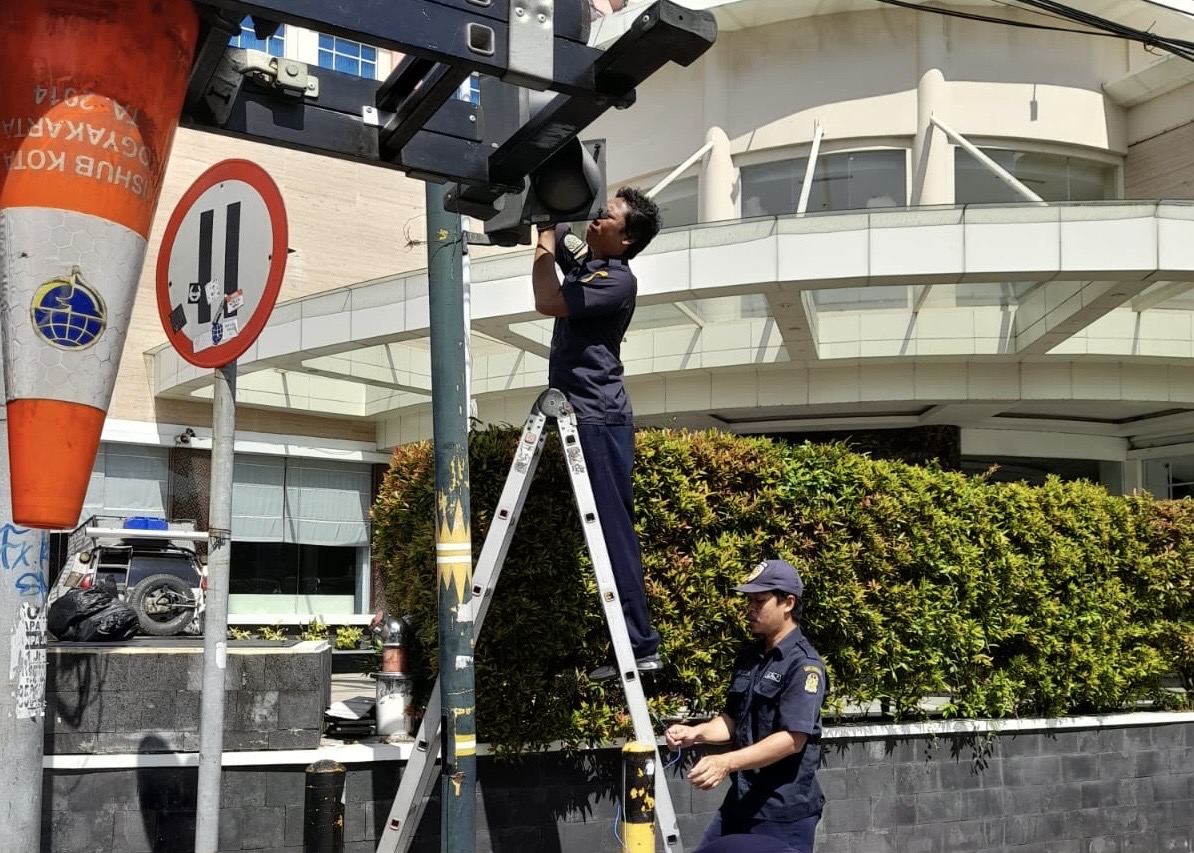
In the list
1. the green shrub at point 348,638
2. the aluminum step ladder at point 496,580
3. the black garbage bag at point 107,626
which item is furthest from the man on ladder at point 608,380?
the green shrub at point 348,638

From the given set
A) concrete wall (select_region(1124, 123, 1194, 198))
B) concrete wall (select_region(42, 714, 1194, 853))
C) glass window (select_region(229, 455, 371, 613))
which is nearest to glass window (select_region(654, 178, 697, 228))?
concrete wall (select_region(1124, 123, 1194, 198))

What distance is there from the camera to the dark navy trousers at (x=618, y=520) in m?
5.33

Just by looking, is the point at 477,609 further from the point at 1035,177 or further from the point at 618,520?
the point at 1035,177

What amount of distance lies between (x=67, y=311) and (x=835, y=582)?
208 inches

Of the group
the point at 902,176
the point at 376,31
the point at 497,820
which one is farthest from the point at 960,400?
the point at 376,31

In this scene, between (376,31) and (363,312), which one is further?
(363,312)

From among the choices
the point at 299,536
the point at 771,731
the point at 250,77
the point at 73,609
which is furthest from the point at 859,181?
the point at 250,77

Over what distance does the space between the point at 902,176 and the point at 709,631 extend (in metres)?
15.0

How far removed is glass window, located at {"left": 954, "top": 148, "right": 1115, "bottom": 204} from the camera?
19.4 meters

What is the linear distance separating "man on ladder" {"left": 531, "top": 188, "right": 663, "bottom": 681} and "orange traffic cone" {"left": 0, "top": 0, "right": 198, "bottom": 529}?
10.4 ft

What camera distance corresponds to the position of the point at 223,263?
440 cm

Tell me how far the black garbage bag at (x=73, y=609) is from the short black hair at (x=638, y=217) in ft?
12.7

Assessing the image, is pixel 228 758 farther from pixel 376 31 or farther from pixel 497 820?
pixel 376 31

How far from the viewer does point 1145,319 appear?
16.2 metres
